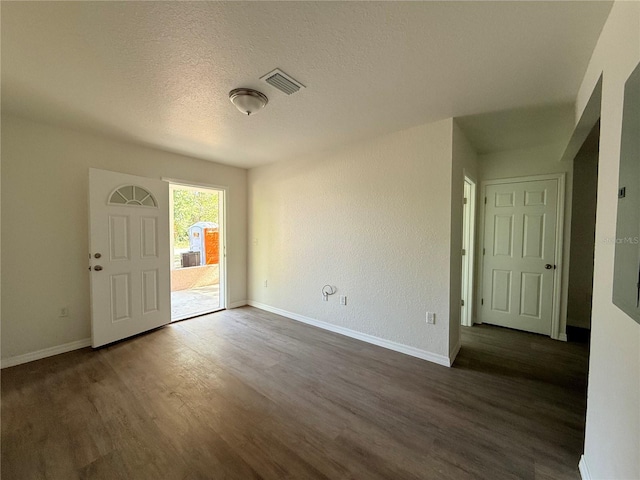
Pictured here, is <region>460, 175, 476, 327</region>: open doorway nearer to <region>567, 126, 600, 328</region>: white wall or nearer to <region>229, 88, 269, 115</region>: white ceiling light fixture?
<region>567, 126, 600, 328</region>: white wall

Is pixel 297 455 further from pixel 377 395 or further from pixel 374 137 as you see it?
pixel 374 137

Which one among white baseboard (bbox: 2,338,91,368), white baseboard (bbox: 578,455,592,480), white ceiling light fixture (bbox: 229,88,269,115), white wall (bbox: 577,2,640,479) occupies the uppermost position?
white ceiling light fixture (bbox: 229,88,269,115)

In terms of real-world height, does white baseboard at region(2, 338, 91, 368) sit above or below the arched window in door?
below

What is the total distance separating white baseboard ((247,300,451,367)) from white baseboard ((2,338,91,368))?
222 centimetres

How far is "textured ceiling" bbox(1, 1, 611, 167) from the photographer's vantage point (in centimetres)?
124

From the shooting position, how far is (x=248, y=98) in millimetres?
1914

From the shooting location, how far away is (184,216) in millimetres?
9180

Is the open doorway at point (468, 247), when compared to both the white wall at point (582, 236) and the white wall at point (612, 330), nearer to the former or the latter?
the white wall at point (582, 236)

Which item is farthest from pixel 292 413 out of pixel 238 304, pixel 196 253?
pixel 196 253

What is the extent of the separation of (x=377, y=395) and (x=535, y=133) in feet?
→ 10.1

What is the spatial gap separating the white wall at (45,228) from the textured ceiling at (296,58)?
1.03 feet

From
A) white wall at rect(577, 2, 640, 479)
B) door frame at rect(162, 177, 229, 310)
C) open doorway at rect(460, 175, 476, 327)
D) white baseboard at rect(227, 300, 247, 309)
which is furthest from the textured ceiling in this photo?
white baseboard at rect(227, 300, 247, 309)

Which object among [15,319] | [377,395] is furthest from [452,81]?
[15,319]

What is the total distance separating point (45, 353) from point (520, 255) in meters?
5.51
